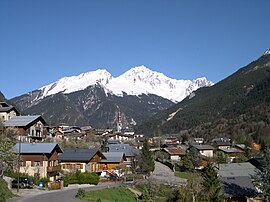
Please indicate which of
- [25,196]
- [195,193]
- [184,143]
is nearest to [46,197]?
[25,196]

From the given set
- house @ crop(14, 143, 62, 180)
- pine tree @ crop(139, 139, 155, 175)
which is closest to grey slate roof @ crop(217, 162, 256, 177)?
pine tree @ crop(139, 139, 155, 175)

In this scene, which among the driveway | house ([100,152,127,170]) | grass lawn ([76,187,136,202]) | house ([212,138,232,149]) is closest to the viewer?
grass lawn ([76,187,136,202])

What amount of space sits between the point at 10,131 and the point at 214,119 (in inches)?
5343

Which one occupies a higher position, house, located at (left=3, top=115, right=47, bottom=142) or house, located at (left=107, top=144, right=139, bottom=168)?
house, located at (left=3, top=115, right=47, bottom=142)

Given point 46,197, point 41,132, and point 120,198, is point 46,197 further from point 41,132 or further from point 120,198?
point 41,132

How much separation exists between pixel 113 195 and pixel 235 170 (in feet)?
66.1

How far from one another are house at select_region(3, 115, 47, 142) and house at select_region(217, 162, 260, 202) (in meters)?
32.2

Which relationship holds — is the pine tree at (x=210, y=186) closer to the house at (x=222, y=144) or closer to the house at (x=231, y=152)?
the house at (x=231, y=152)

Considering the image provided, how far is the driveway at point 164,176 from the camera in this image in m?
58.7

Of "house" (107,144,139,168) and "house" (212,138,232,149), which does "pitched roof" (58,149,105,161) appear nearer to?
"house" (107,144,139,168)

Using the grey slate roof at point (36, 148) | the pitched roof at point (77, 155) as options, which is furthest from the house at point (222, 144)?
the grey slate roof at point (36, 148)

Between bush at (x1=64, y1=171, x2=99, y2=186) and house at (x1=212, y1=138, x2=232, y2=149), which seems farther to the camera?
house at (x1=212, y1=138, x2=232, y2=149)

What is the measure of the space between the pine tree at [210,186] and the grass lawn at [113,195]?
9.72 metres

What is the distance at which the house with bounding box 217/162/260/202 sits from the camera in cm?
4425
